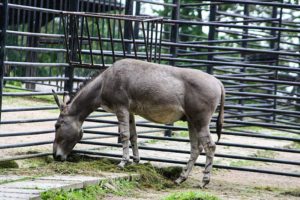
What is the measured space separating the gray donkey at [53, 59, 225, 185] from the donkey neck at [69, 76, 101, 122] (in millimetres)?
20

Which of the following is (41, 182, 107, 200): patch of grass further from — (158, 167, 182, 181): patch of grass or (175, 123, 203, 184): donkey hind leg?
(158, 167, 182, 181): patch of grass

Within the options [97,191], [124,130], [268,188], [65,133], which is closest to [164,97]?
[124,130]

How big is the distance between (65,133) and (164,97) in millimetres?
1394

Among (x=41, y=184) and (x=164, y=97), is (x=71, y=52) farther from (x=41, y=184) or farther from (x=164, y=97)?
(x=41, y=184)

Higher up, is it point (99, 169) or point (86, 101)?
point (86, 101)

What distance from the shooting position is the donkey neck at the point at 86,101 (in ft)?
33.2

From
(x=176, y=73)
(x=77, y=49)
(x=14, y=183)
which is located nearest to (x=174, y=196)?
(x=14, y=183)

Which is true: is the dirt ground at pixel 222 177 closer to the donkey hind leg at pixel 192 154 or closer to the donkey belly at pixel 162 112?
the donkey hind leg at pixel 192 154

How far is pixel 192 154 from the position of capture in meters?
9.97

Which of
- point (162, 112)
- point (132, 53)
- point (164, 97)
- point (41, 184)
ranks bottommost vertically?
point (41, 184)

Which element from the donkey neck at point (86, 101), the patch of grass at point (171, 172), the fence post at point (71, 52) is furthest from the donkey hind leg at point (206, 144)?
the fence post at point (71, 52)

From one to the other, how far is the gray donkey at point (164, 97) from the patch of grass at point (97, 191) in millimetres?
780

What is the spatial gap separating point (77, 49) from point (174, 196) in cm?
383

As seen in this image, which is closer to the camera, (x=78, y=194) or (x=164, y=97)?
(x=78, y=194)
